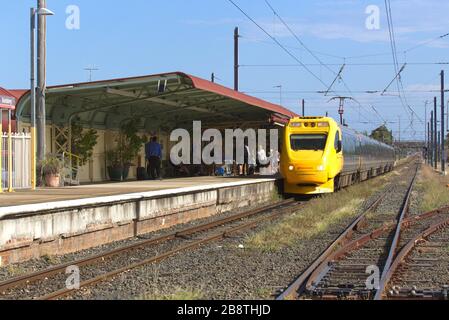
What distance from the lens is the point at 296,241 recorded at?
1221 centimetres

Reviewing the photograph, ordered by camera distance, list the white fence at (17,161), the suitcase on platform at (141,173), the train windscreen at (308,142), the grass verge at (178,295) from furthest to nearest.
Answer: the suitcase on platform at (141,173), the train windscreen at (308,142), the white fence at (17,161), the grass verge at (178,295)

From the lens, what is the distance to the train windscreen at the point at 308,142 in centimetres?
2270

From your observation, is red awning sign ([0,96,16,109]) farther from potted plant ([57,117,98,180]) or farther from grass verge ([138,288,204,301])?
grass verge ([138,288,204,301])

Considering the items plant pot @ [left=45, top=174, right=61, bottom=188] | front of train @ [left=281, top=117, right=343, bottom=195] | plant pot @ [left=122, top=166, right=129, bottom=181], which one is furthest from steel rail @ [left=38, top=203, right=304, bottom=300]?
plant pot @ [left=122, top=166, right=129, bottom=181]

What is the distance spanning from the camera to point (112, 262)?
986 centimetres

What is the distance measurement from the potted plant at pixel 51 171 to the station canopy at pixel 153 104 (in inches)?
105

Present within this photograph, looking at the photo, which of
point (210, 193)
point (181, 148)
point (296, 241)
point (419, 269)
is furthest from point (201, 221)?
point (181, 148)

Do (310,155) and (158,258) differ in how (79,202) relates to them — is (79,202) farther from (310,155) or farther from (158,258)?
(310,155)

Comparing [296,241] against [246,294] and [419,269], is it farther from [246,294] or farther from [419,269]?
[246,294]

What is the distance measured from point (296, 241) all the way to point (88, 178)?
13.8 meters

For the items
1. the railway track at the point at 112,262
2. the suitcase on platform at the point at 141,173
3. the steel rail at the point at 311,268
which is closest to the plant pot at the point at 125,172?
the suitcase on platform at the point at 141,173

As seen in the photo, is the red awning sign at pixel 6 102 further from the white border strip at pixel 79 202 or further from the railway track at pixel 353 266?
the railway track at pixel 353 266

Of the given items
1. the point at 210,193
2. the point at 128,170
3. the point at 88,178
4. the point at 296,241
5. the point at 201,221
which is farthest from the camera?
the point at 128,170

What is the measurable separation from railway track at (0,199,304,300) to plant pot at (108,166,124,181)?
1027cm
